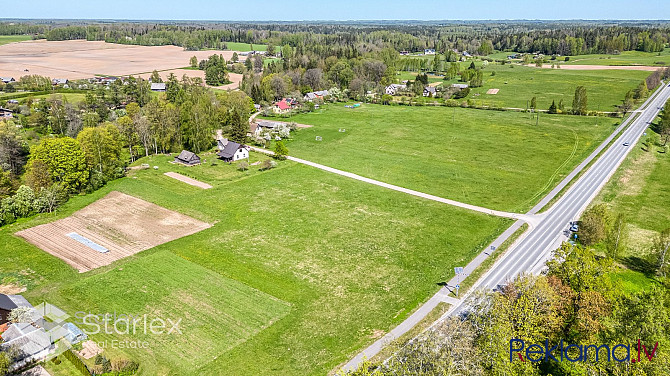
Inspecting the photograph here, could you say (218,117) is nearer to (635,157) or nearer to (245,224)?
(245,224)

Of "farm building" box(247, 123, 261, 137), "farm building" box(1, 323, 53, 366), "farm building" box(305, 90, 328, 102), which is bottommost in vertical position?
"farm building" box(1, 323, 53, 366)

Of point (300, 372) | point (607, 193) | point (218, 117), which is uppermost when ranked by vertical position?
point (218, 117)

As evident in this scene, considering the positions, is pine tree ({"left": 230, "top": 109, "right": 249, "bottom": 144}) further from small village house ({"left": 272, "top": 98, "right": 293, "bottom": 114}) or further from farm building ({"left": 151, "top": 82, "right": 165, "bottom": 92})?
farm building ({"left": 151, "top": 82, "right": 165, "bottom": 92})

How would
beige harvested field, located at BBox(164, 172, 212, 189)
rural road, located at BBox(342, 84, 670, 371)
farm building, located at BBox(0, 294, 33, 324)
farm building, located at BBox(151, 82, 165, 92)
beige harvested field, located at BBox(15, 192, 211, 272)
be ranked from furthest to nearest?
farm building, located at BBox(151, 82, 165, 92)
beige harvested field, located at BBox(164, 172, 212, 189)
beige harvested field, located at BBox(15, 192, 211, 272)
rural road, located at BBox(342, 84, 670, 371)
farm building, located at BBox(0, 294, 33, 324)

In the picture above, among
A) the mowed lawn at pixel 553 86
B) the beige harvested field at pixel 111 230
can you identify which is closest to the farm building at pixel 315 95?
the mowed lawn at pixel 553 86

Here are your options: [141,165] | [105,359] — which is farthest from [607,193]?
[141,165]

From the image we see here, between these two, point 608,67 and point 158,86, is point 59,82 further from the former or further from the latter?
point 608,67

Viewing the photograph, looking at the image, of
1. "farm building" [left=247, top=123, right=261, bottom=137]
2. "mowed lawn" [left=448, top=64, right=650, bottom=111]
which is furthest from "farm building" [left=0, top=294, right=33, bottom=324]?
"mowed lawn" [left=448, top=64, right=650, bottom=111]
